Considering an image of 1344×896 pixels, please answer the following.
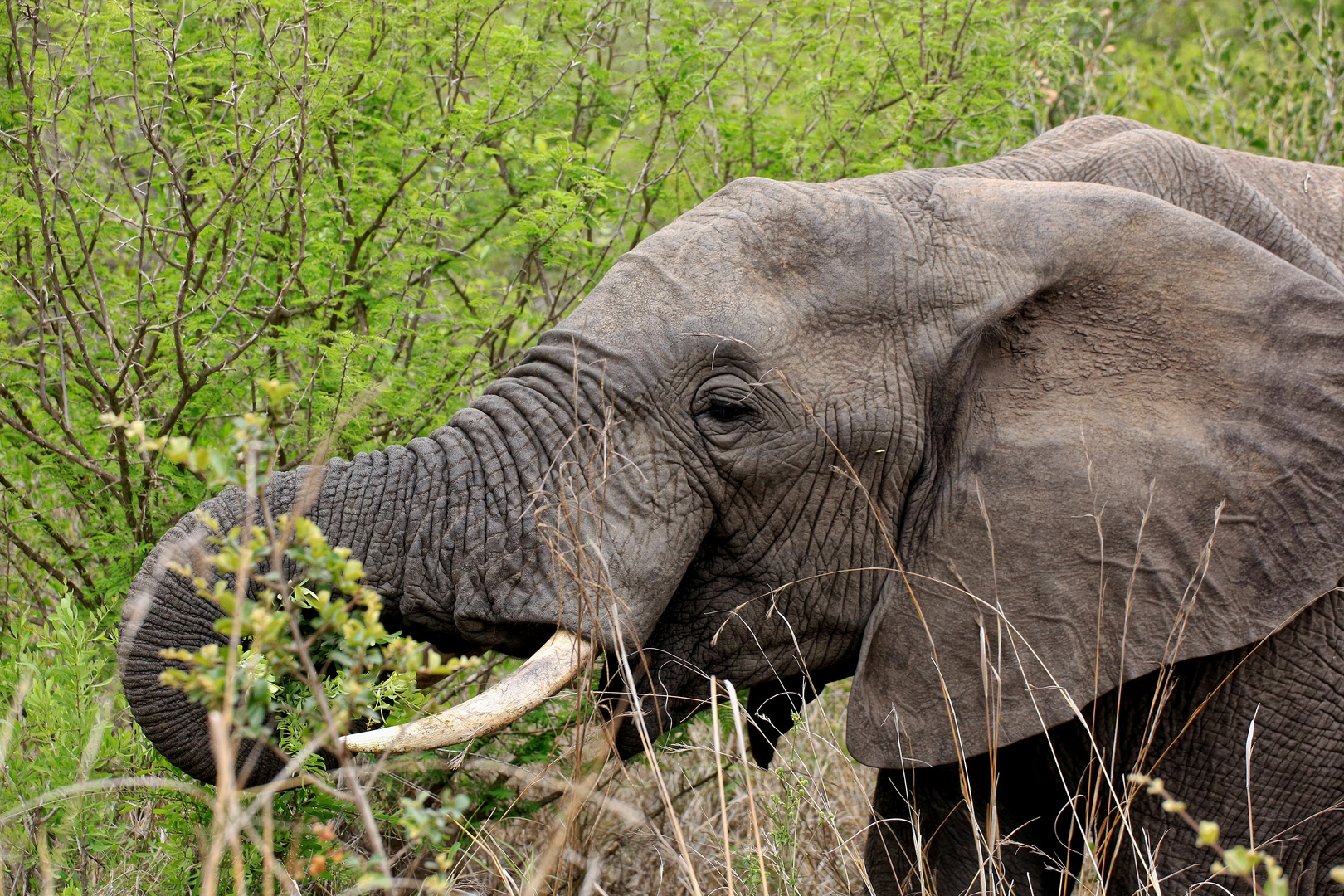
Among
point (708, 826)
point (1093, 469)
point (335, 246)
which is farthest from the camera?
point (708, 826)

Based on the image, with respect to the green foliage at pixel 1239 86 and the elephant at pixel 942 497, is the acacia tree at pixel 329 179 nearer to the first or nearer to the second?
the elephant at pixel 942 497

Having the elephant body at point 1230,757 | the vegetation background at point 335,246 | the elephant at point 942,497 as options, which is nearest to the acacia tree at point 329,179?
the vegetation background at point 335,246

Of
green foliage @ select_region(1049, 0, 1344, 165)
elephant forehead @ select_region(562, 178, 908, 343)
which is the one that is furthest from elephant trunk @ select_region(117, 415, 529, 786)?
green foliage @ select_region(1049, 0, 1344, 165)

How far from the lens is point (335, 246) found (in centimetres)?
468

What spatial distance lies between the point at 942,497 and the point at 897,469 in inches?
5.3

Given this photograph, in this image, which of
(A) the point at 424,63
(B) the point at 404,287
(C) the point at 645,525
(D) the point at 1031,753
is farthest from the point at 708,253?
(A) the point at 424,63

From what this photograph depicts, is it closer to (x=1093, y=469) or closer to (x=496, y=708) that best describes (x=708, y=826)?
(x=496, y=708)

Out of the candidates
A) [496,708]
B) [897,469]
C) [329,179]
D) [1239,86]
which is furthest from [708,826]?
[1239,86]

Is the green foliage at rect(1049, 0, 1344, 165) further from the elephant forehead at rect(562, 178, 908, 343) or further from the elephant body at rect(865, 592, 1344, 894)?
the elephant body at rect(865, 592, 1344, 894)

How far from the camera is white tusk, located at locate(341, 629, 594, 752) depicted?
2857 millimetres

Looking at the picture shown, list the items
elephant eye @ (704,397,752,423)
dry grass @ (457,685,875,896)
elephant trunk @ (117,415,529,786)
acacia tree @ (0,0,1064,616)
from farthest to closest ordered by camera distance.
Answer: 1. acacia tree @ (0,0,1064,616)
2. dry grass @ (457,685,875,896)
3. elephant eye @ (704,397,752,423)
4. elephant trunk @ (117,415,529,786)

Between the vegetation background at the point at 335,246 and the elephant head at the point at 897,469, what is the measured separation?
0.54 metres

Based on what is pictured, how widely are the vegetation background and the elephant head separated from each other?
54 cm

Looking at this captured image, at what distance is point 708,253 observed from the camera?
10.8ft
